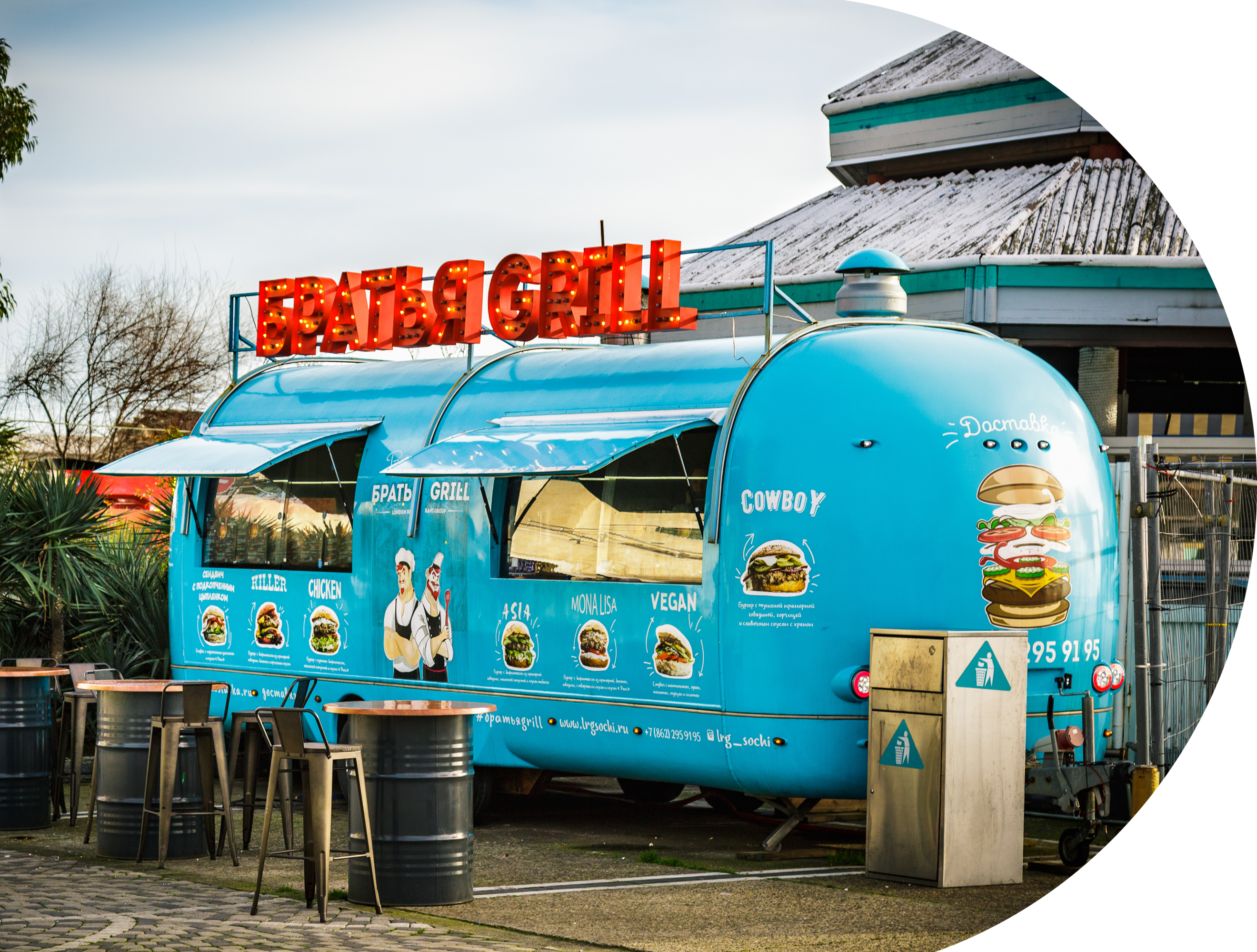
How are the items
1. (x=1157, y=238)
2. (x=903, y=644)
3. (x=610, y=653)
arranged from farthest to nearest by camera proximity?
1. (x=1157, y=238)
2. (x=610, y=653)
3. (x=903, y=644)

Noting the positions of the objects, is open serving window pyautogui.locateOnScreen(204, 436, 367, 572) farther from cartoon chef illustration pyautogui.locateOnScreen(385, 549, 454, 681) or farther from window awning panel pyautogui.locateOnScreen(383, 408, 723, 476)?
window awning panel pyautogui.locateOnScreen(383, 408, 723, 476)

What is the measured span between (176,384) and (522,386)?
35166mm

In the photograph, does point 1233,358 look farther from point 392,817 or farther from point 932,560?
point 392,817

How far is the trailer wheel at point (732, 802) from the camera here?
→ 12062 mm

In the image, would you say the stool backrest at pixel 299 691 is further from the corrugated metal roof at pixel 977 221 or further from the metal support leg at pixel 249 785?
the corrugated metal roof at pixel 977 221

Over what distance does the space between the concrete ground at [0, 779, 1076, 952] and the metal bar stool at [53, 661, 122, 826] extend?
8.3 inches

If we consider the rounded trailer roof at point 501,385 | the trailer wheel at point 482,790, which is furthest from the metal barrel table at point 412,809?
the rounded trailer roof at point 501,385

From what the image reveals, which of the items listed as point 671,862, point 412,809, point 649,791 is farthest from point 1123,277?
point 412,809

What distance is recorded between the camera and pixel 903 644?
9.57 meters

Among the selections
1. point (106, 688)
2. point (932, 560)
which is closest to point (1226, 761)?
point (932, 560)

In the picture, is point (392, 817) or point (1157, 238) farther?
point (1157, 238)

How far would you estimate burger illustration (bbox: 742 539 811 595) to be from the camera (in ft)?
33.4

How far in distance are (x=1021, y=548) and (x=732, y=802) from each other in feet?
10.7

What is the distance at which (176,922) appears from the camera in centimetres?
823
